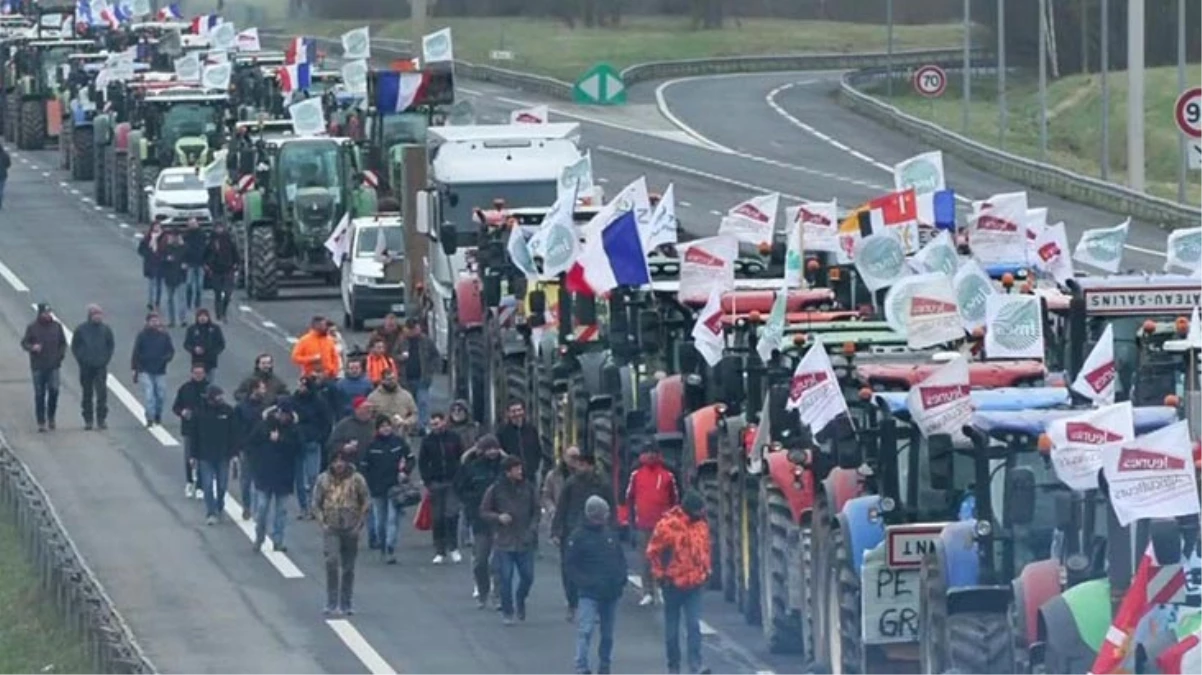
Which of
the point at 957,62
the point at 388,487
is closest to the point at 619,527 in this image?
the point at 388,487

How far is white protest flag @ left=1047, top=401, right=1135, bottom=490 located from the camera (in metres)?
16.4

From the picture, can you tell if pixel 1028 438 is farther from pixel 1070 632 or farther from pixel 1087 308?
pixel 1087 308

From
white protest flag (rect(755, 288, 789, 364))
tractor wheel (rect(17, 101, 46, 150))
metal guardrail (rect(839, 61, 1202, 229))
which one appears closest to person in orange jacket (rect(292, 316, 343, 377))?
white protest flag (rect(755, 288, 789, 364))

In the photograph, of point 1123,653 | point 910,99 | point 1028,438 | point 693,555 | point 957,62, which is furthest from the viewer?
point 957,62

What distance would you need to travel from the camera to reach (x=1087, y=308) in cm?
2441

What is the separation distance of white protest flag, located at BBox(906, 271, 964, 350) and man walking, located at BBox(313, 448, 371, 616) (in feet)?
15.2

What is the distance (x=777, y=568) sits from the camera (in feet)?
75.5

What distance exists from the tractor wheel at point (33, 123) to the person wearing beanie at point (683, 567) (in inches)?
2150

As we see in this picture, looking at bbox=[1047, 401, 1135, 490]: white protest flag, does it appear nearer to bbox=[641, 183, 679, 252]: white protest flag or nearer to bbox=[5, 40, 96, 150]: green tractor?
bbox=[641, 183, 679, 252]: white protest flag

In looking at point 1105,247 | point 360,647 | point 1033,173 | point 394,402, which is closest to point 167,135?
point 1033,173

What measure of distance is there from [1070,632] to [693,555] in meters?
6.30

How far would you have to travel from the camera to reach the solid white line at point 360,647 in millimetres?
23578

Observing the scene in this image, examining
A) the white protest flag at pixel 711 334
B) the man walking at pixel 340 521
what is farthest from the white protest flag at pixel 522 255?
the man walking at pixel 340 521

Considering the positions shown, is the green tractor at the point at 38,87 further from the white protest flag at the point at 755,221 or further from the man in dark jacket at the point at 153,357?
the white protest flag at the point at 755,221
